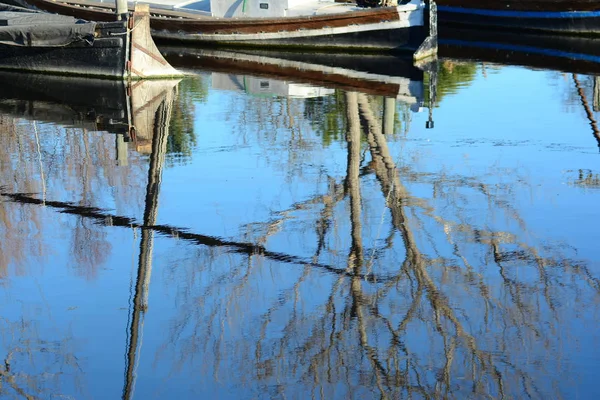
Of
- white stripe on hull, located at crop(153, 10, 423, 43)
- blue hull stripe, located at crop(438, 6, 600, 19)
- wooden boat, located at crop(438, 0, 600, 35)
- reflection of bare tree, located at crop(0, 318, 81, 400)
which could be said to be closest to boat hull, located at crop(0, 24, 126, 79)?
white stripe on hull, located at crop(153, 10, 423, 43)

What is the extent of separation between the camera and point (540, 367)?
22.8ft

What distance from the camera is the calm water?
7.02 m

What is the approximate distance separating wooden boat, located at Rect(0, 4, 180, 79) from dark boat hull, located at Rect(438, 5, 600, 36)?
1167 centimetres

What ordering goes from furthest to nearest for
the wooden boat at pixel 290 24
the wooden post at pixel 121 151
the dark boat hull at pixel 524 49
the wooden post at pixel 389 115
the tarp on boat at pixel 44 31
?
1. the wooden boat at pixel 290 24
2. the dark boat hull at pixel 524 49
3. the tarp on boat at pixel 44 31
4. the wooden post at pixel 389 115
5. the wooden post at pixel 121 151

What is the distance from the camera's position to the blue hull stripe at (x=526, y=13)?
89.8 ft

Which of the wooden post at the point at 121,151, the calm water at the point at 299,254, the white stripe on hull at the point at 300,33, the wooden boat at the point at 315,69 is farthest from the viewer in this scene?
the white stripe on hull at the point at 300,33

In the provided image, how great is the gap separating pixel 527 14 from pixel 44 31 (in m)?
13.5

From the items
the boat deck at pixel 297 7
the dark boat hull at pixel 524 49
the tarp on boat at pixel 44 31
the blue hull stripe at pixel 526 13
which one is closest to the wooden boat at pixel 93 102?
the tarp on boat at pixel 44 31

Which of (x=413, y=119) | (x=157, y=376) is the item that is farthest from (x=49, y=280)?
(x=413, y=119)

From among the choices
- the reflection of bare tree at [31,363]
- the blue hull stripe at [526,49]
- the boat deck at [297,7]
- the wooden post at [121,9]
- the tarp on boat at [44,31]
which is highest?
the boat deck at [297,7]

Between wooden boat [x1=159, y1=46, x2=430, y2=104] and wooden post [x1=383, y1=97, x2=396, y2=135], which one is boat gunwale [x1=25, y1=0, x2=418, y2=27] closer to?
wooden boat [x1=159, y1=46, x2=430, y2=104]

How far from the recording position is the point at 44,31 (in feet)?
64.3

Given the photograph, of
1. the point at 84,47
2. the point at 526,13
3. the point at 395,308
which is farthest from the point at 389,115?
the point at 526,13

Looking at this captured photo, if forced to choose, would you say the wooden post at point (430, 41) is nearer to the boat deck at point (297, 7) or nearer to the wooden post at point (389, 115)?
the boat deck at point (297, 7)
